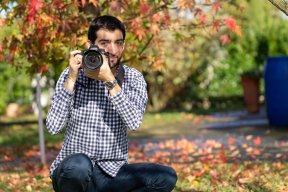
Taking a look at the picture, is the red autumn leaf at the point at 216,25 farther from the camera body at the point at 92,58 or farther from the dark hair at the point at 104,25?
the camera body at the point at 92,58

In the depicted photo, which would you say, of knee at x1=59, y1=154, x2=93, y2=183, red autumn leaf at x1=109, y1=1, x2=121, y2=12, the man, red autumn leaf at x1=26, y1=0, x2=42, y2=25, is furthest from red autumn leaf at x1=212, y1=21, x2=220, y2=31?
knee at x1=59, y1=154, x2=93, y2=183

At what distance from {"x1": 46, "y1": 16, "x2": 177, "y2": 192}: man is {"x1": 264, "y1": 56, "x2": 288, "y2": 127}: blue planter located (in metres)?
8.38

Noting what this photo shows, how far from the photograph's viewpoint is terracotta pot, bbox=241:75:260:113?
16.0m

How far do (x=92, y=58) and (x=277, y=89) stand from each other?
8943 millimetres

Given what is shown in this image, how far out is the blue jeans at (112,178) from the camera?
373 centimetres

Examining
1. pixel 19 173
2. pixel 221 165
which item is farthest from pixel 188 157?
pixel 19 173

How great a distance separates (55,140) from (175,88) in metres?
7.35

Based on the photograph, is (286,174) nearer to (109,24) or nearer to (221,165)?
(221,165)

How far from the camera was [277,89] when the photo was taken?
1220 centimetres

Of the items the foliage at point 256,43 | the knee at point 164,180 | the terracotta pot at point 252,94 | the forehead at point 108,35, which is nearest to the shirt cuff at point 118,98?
the forehead at point 108,35

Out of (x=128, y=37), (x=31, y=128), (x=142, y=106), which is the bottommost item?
(x=31, y=128)

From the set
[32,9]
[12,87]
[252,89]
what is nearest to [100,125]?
[32,9]

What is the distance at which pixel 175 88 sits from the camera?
18.9 m

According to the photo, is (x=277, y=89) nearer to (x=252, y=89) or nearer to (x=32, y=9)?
(x=252, y=89)
